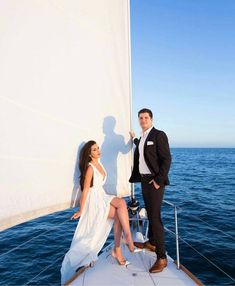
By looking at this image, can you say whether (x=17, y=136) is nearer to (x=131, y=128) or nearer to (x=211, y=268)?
(x=131, y=128)

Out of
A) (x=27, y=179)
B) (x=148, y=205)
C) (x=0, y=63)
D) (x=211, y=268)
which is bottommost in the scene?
(x=211, y=268)

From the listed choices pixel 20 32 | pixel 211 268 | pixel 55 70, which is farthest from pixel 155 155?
pixel 211 268

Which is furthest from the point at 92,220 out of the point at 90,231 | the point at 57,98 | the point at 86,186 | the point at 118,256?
the point at 57,98

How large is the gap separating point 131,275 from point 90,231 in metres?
0.69

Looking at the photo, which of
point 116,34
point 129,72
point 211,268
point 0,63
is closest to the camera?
point 0,63

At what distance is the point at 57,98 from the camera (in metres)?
2.75

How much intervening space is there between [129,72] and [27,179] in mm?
2238

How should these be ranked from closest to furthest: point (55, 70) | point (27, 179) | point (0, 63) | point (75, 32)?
point (0, 63) < point (27, 179) < point (55, 70) < point (75, 32)

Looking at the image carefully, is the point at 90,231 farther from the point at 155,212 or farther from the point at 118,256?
the point at 155,212

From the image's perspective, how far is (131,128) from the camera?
3.95m

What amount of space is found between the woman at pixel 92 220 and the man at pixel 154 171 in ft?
1.07

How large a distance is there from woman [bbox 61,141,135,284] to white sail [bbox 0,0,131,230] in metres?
0.15

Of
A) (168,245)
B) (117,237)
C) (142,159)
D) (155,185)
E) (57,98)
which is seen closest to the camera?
(57,98)

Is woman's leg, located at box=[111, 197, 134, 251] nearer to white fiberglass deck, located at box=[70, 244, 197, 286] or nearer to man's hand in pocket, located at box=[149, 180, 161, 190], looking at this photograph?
white fiberglass deck, located at box=[70, 244, 197, 286]
